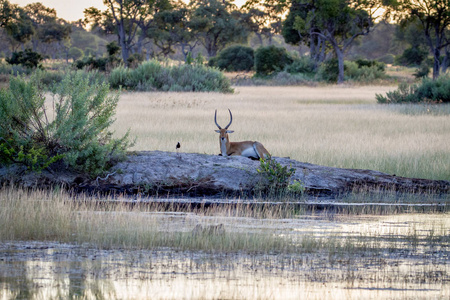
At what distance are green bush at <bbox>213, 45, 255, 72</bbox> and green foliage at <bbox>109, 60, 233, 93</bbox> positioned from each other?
1026 inches

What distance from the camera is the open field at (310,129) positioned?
42.7ft

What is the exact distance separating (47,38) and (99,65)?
3111cm

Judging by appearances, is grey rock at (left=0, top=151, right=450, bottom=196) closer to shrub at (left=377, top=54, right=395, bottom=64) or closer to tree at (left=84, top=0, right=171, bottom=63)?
tree at (left=84, top=0, right=171, bottom=63)

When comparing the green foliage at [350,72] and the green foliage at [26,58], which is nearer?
the green foliage at [26,58]

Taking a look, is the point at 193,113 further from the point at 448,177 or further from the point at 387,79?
the point at 387,79

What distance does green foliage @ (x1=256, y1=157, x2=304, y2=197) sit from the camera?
10047 millimetres

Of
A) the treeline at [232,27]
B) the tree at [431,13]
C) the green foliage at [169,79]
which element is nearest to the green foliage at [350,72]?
the treeline at [232,27]

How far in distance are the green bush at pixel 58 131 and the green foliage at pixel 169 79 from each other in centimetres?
2016

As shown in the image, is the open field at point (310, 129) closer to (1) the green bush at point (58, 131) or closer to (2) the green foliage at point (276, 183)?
(2) the green foliage at point (276, 183)

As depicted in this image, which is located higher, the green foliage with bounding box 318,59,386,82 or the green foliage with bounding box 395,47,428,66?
the green foliage with bounding box 395,47,428,66

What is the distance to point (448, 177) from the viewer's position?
37.8 feet

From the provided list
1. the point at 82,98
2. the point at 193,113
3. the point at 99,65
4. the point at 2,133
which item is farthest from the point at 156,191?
the point at 99,65

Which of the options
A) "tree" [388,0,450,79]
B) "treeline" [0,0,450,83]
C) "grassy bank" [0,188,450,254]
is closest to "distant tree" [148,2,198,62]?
"treeline" [0,0,450,83]

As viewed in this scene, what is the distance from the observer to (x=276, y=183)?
1006 centimetres
